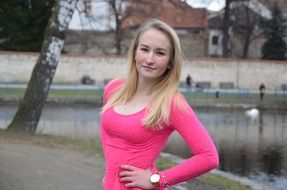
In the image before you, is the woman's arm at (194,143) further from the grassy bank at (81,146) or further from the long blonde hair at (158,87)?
the grassy bank at (81,146)

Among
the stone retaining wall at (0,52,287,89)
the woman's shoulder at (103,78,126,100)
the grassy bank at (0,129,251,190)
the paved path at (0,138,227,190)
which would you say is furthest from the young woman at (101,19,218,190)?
the stone retaining wall at (0,52,287,89)

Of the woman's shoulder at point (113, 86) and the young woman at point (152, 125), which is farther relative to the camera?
the woman's shoulder at point (113, 86)

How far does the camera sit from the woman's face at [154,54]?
9.84 feet

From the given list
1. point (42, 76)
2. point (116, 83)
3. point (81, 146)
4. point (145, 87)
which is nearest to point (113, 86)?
point (116, 83)

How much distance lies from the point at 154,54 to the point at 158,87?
0.17 metres

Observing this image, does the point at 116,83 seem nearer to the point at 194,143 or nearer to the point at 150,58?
the point at 150,58

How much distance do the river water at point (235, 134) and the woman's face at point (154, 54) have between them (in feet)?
→ 31.9

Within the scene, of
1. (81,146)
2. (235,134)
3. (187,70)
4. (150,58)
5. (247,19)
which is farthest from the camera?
(247,19)

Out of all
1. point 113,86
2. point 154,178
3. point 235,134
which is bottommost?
point 235,134

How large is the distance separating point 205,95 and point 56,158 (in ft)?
96.3

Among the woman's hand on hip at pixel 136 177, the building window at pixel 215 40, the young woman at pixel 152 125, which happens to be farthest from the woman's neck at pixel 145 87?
the building window at pixel 215 40

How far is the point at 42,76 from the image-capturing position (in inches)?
561

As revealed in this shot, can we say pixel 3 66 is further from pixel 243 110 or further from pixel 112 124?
pixel 112 124

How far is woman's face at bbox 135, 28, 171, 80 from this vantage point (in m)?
3.00
